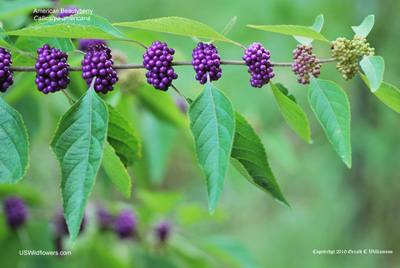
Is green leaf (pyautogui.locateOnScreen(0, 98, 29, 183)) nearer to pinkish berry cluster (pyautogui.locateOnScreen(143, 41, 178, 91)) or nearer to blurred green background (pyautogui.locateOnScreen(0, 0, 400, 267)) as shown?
pinkish berry cluster (pyautogui.locateOnScreen(143, 41, 178, 91))

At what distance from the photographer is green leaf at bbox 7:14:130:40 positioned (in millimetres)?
770

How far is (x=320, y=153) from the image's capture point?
3.94 metres

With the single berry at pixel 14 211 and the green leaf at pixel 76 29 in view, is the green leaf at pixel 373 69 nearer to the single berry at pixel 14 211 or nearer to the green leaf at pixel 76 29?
the green leaf at pixel 76 29

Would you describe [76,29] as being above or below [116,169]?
above

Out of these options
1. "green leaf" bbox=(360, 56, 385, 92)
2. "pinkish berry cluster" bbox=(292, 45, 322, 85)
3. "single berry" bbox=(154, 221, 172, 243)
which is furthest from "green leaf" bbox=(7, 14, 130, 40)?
"single berry" bbox=(154, 221, 172, 243)

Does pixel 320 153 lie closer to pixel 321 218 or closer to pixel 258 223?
pixel 321 218

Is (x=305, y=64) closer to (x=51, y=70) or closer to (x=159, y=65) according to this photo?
(x=159, y=65)

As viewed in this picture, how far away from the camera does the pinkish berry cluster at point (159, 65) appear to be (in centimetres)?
87

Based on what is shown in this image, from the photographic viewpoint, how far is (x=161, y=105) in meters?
1.58

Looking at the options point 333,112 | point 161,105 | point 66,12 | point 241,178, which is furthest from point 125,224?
point 333,112

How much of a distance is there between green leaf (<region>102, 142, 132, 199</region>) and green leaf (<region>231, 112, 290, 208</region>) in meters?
0.22

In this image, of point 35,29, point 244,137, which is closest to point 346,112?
point 244,137

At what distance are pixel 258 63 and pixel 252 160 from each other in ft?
0.65

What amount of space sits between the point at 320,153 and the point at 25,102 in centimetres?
→ 289
